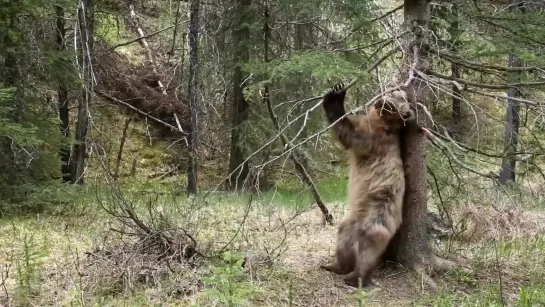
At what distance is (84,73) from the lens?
11.0m

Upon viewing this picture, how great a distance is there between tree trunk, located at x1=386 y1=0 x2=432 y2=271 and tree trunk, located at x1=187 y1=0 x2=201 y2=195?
6.83m

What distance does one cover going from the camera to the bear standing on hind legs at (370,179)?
6.12m

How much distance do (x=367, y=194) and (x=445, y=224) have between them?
2400 millimetres

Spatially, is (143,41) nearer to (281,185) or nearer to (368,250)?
(281,185)

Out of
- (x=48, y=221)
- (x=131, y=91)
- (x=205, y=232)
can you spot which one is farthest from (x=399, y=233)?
(x=131, y=91)

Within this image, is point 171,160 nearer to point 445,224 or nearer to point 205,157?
point 205,157

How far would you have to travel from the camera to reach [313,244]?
7.75 meters

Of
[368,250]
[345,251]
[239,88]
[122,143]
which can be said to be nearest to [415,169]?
[368,250]

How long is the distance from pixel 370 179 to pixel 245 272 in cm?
153

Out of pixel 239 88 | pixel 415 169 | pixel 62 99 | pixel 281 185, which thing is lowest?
pixel 281 185

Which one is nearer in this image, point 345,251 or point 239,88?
point 345,251

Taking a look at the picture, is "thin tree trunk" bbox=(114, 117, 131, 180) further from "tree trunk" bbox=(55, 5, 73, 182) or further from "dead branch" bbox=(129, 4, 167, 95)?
"tree trunk" bbox=(55, 5, 73, 182)

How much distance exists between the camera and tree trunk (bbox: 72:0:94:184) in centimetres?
1050

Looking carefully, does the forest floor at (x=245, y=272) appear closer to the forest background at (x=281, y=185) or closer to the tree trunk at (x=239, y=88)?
the forest background at (x=281, y=185)
